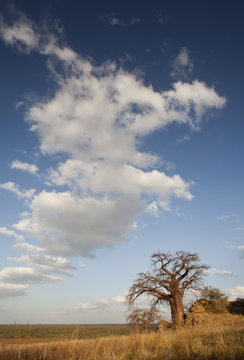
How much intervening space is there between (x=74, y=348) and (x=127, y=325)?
1689 cm

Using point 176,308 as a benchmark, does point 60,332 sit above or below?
below

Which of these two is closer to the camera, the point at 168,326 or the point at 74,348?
the point at 74,348

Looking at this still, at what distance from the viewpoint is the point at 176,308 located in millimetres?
21875

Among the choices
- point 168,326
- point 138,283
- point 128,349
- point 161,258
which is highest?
point 161,258

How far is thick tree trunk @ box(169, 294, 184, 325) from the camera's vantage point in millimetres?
21280

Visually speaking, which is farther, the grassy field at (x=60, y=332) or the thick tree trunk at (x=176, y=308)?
the thick tree trunk at (x=176, y=308)

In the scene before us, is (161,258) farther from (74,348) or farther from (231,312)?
(74,348)

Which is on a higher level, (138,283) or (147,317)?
(138,283)

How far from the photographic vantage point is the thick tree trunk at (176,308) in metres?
21.3

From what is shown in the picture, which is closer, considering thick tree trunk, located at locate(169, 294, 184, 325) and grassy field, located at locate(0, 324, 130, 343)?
grassy field, located at locate(0, 324, 130, 343)

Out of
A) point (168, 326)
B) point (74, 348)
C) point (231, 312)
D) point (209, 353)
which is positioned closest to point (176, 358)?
point (209, 353)

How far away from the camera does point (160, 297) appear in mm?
22656

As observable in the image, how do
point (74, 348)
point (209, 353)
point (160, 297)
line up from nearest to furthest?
point (209, 353), point (74, 348), point (160, 297)

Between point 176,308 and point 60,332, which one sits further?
point 60,332
